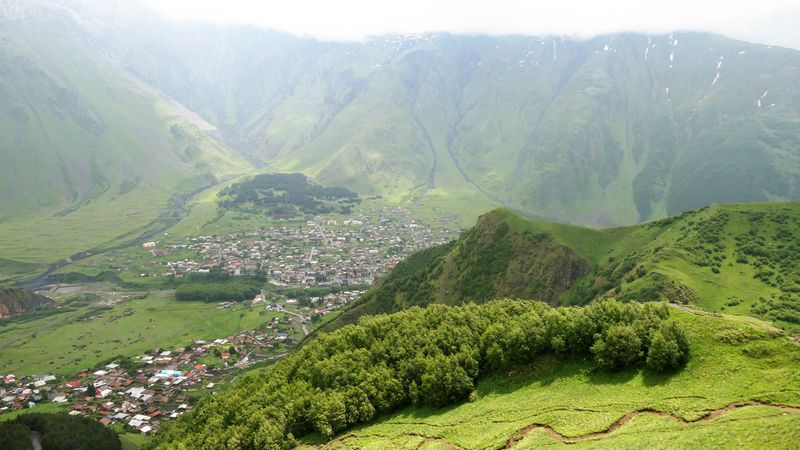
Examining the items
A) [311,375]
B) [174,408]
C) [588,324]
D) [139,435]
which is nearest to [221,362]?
[174,408]

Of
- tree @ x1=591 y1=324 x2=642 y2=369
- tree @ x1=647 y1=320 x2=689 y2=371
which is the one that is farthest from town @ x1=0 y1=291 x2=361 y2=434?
tree @ x1=647 y1=320 x2=689 y2=371

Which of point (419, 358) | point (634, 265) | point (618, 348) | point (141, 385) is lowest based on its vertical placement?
point (141, 385)

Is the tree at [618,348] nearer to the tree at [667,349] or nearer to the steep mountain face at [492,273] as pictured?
the tree at [667,349]

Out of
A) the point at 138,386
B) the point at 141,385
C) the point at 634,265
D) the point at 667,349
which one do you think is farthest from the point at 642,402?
the point at 141,385

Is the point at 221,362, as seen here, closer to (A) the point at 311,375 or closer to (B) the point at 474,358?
(A) the point at 311,375

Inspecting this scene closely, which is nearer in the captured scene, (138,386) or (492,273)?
(492,273)

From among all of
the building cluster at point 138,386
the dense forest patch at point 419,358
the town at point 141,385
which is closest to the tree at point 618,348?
the dense forest patch at point 419,358

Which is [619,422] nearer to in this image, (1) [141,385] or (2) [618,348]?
(2) [618,348]

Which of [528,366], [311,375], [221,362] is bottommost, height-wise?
[221,362]
